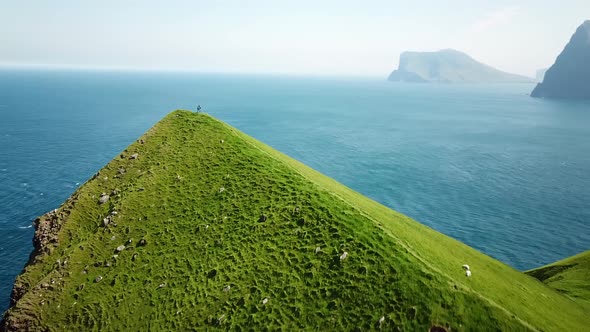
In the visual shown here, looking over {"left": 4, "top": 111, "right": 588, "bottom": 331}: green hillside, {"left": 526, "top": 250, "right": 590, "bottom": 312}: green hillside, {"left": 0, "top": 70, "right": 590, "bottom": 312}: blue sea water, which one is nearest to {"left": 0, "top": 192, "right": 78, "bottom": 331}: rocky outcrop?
{"left": 4, "top": 111, "right": 588, "bottom": 331}: green hillside

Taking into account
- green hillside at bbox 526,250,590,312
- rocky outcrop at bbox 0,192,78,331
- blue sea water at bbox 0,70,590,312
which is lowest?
blue sea water at bbox 0,70,590,312

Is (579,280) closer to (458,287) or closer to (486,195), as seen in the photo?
(458,287)

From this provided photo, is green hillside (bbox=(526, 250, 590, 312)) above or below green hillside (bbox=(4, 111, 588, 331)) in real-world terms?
below

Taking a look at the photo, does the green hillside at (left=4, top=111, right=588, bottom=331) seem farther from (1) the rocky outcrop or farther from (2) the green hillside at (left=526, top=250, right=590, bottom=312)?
(2) the green hillside at (left=526, top=250, right=590, bottom=312)

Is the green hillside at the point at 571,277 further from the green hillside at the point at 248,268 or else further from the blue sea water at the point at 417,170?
the blue sea water at the point at 417,170

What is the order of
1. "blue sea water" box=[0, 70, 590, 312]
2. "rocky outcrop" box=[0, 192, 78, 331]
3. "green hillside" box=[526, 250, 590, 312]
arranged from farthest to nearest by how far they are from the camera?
"blue sea water" box=[0, 70, 590, 312] → "green hillside" box=[526, 250, 590, 312] → "rocky outcrop" box=[0, 192, 78, 331]

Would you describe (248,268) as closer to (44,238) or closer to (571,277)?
(44,238)

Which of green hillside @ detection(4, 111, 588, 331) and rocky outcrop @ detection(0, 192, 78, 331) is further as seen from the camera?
rocky outcrop @ detection(0, 192, 78, 331)

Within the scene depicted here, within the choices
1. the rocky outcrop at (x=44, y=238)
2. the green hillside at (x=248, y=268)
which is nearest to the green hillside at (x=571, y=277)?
the green hillside at (x=248, y=268)
